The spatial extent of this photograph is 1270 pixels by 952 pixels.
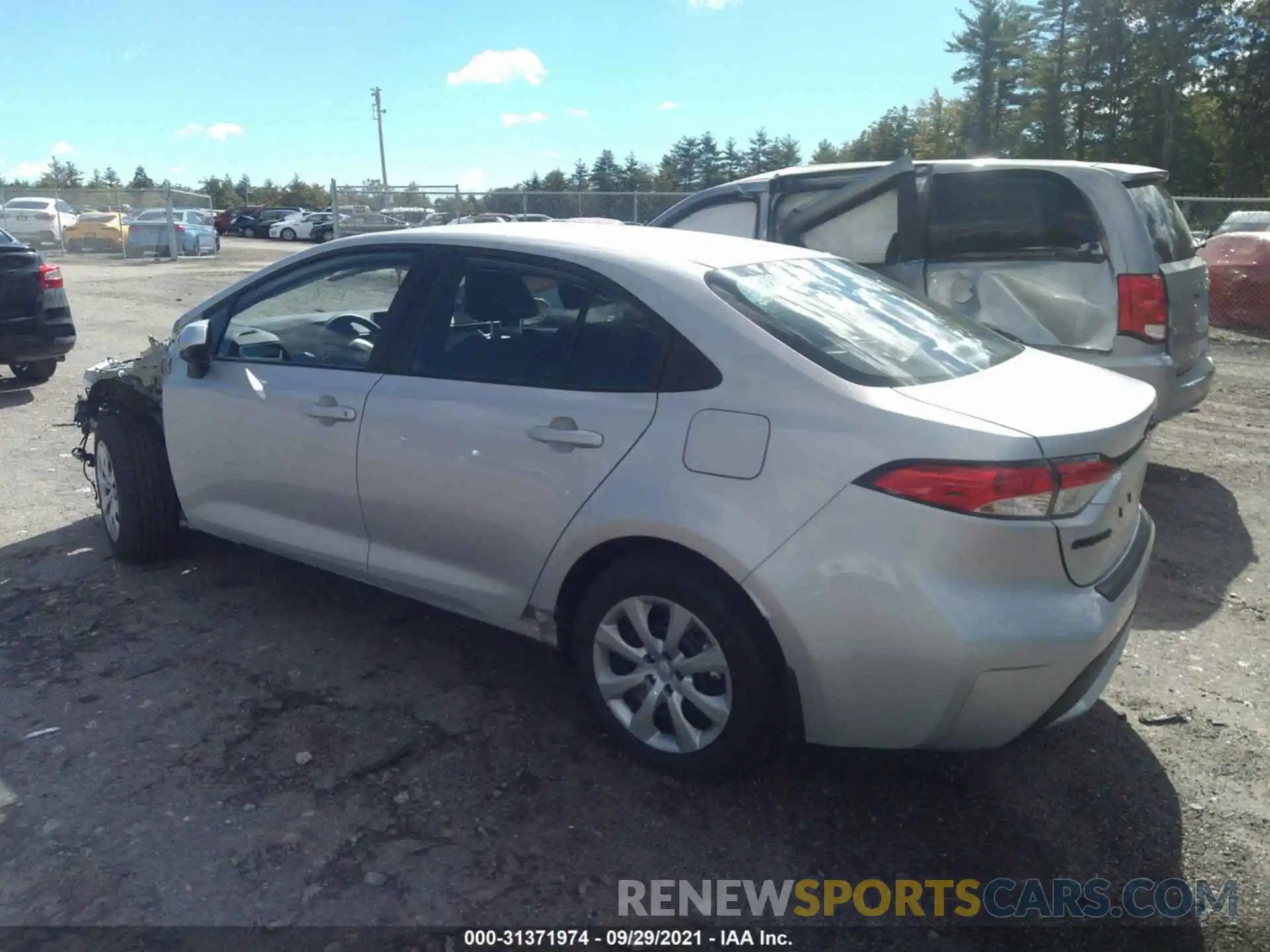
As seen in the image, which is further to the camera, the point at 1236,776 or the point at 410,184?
the point at 410,184

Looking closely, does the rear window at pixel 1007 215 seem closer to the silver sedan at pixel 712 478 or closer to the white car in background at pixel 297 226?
the silver sedan at pixel 712 478

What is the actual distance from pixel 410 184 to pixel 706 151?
48.7 meters

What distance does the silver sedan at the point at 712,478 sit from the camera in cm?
270

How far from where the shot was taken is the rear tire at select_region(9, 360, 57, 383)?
993 cm

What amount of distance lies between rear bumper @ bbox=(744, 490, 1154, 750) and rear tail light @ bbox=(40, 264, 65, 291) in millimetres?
8647

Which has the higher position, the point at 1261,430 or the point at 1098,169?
the point at 1098,169

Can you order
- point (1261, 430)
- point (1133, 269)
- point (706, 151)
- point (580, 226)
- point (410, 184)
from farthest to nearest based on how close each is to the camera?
point (706, 151) → point (410, 184) → point (1261, 430) → point (1133, 269) → point (580, 226)

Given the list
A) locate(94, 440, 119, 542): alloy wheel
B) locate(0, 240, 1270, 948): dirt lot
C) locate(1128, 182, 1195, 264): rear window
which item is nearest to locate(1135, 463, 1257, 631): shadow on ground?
locate(0, 240, 1270, 948): dirt lot

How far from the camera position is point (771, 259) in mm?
3604

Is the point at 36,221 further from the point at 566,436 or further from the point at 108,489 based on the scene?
the point at 566,436

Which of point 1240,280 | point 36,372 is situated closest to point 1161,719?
point 36,372

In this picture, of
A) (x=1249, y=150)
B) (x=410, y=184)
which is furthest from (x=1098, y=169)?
(x=1249, y=150)

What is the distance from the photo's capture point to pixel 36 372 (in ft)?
32.7

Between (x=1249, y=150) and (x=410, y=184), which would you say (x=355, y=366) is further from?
(x=1249, y=150)
